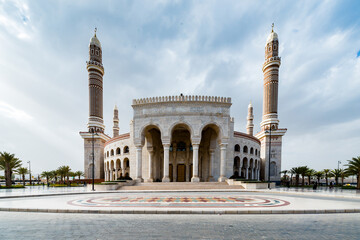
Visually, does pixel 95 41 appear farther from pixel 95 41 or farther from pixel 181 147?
pixel 181 147

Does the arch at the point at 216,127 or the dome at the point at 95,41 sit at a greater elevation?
the dome at the point at 95,41

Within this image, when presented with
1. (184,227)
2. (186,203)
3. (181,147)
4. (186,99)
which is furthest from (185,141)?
(184,227)

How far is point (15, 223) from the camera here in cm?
645

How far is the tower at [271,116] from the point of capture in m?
40.2

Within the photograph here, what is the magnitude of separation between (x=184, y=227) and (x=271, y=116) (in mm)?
42157

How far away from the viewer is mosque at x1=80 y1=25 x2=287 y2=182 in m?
25.6

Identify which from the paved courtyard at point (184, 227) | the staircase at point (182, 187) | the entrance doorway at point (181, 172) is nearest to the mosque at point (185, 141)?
the entrance doorway at point (181, 172)

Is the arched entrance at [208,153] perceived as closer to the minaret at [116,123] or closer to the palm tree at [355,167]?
the palm tree at [355,167]

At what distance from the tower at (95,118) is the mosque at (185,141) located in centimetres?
21

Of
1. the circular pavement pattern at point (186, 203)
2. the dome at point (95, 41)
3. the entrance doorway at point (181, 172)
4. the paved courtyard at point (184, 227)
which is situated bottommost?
the entrance doorway at point (181, 172)

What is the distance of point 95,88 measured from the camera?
44.9 m

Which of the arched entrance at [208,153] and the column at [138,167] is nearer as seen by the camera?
the column at [138,167]

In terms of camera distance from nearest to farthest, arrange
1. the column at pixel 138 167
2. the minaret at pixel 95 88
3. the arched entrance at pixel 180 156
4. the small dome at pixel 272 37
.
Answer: the column at pixel 138 167, the arched entrance at pixel 180 156, the minaret at pixel 95 88, the small dome at pixel 272 37

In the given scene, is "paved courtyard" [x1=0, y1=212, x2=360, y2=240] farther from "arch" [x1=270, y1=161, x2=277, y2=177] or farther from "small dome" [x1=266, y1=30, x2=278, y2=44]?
"small dome" [x1=266, y1=30, x2=278, y2=44]
